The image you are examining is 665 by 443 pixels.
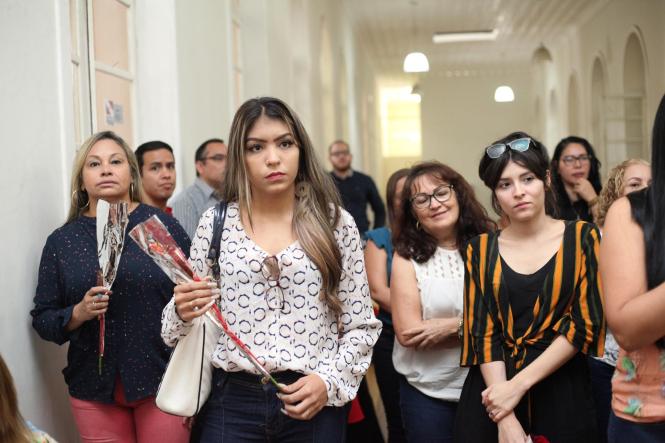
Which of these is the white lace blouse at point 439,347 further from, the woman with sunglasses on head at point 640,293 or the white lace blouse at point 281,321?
the woman with sunglasses on head at point 640,293

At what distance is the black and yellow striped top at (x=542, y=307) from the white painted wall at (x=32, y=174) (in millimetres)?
1661

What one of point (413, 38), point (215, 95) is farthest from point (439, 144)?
point (215, 95)

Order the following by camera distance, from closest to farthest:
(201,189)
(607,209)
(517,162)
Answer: (517,162) < (607,209) < (201,189)

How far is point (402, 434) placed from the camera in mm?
4402

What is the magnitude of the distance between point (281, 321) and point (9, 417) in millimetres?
800

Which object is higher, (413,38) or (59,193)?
(413,38)

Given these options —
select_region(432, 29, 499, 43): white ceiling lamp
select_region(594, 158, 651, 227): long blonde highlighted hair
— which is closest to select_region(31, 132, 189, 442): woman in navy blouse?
select_region(594, 158, 651, 227): long blonde highlighted hair

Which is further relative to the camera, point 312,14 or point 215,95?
point 312,14

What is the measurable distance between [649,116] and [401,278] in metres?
12.2

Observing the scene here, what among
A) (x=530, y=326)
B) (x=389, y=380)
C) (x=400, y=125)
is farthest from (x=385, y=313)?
(x=400, y=125)

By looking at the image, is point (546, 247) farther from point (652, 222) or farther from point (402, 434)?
point (402, 434)

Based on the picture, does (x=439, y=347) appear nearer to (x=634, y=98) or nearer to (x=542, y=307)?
(x=542, y=307)

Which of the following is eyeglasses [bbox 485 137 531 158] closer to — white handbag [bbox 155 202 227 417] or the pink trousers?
white handbag [bbox 155 202 227 417]

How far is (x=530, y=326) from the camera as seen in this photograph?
2820mm
